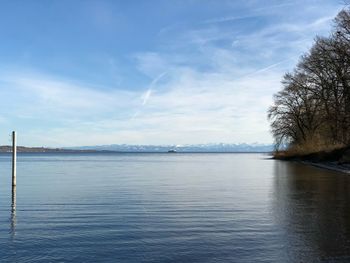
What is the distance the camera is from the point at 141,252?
983 centimetres

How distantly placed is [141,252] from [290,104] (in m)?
71.4

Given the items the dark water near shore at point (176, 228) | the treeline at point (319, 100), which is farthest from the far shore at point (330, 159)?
the dark water near shore at point (176, 228)

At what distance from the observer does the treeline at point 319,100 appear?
1858 inches

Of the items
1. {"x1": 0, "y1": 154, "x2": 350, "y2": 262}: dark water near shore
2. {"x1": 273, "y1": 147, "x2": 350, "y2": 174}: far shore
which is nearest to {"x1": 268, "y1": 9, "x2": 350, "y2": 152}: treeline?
{"x1": 273, "y1": 147, "x2": 350, "y2": 174}: far shore

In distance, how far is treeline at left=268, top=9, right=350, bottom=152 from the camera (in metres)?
47.2

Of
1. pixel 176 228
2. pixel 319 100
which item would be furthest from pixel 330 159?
pixel 176 228

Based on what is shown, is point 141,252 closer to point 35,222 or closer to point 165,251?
point 165,251

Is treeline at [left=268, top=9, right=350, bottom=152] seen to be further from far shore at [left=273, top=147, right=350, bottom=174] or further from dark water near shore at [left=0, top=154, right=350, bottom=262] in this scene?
dark water near shore at [left=0, top=154, right=350, bottom=262]

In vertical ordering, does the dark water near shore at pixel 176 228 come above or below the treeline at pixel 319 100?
below

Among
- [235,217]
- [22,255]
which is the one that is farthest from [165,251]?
[235,217]

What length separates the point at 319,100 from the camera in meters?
62.8

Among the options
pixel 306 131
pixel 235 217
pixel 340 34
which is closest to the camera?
pixel 235 217

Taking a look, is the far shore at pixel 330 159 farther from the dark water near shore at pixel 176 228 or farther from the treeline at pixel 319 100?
the dark water near shore at pixel 176 228

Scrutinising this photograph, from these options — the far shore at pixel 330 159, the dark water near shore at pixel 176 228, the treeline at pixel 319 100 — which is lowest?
the dark water near shore at pixel 176 228
